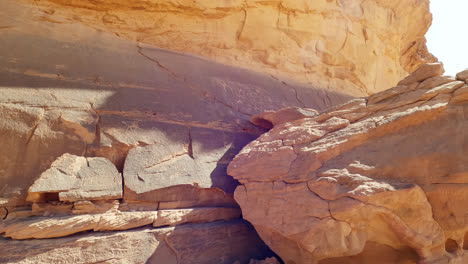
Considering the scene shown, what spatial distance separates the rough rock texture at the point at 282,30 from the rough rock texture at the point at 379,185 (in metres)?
2.17

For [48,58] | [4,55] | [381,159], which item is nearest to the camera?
[381,159]

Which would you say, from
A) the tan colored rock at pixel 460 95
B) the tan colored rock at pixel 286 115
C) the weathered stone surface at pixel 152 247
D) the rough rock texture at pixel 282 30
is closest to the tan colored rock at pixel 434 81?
the tan colored rock at pixel 460 95

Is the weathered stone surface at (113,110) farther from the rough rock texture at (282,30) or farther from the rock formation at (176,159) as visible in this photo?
the rough rock texture at (282,30)

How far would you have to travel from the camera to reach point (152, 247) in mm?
1771

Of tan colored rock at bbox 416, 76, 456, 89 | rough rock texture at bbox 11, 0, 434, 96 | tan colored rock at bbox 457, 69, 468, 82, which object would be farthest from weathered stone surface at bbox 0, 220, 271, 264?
rough rock texture at bbox 11, 0, 434, 96

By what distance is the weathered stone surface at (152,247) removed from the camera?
152 cm

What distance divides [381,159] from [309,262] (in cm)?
74

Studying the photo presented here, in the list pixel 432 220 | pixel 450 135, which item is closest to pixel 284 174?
pixel 432 220

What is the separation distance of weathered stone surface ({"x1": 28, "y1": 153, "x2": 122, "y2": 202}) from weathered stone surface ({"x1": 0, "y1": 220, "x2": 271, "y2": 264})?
25 cm

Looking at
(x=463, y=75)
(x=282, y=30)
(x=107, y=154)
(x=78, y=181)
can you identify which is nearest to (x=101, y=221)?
(x=78, y=181)

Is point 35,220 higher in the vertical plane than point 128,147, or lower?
lower

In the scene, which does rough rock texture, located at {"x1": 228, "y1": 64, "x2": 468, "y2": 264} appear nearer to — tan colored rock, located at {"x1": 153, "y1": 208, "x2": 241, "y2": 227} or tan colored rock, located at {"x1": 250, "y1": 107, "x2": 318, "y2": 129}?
tan colored rock, located at {"x1": 153, "y1": 208, "x2": 241, "y2": 227}

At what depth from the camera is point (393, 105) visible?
1713 mm

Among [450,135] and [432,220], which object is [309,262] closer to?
[432,220]
